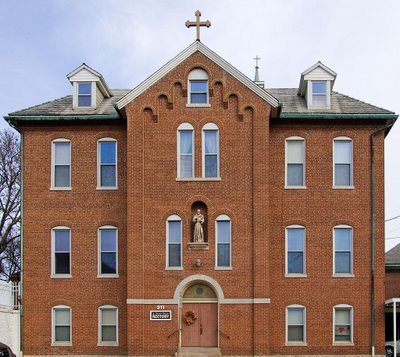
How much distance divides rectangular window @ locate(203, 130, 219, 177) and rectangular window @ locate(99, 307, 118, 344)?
7.18 m

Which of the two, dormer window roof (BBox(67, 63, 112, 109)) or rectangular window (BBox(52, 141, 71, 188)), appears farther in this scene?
dormer window roof (BBox(67, 63, 112, 109))

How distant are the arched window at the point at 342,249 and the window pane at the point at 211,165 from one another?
230 inches

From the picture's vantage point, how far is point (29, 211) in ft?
93.6

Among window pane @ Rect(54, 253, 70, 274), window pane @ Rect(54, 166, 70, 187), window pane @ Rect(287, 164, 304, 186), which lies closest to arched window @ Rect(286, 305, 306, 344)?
window pane @ Rect(287, 164, 304, 186)

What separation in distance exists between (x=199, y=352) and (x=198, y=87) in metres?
11.1

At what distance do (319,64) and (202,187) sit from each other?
7.92 m

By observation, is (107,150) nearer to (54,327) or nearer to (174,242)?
(174,242)

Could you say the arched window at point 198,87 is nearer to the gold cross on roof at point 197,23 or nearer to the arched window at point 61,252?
the gold cross on roof at point 197,23

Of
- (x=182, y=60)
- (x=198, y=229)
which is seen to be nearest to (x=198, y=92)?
(x=182, y=60)

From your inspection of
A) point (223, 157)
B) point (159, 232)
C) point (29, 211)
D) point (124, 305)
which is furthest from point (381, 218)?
point (29, 211)

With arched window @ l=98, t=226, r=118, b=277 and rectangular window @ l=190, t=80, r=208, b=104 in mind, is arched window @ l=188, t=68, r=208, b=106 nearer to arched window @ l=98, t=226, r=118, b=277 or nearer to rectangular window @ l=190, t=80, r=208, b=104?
rectangular window @ l=190, t=80, r=208, b=104

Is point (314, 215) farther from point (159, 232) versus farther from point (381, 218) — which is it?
point (159, 232)

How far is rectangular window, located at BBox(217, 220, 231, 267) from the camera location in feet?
89.2

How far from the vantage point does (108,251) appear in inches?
A: 1114
